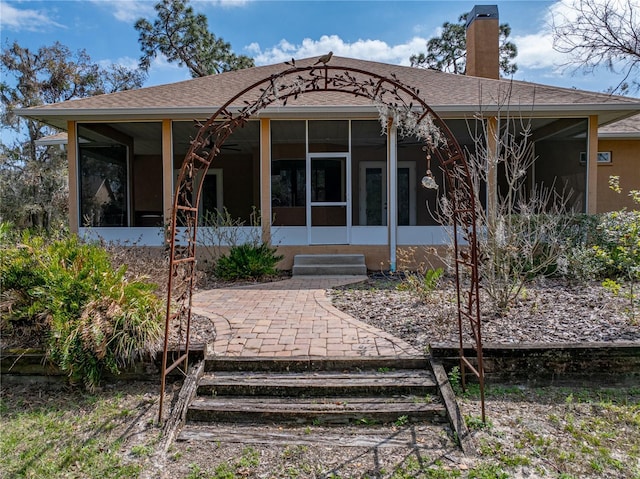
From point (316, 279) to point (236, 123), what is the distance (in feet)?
15.5

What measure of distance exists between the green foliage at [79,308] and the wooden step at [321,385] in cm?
75

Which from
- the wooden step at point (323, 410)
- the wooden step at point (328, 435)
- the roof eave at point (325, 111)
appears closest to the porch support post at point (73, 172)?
the roof eave at point (325, 111)

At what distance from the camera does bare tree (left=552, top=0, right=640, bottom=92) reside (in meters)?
9.52

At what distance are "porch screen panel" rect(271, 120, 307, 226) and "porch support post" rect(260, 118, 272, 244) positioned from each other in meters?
0.17

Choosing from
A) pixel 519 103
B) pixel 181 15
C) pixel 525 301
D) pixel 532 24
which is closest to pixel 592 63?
pixel 532 24

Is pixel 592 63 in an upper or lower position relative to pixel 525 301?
upper

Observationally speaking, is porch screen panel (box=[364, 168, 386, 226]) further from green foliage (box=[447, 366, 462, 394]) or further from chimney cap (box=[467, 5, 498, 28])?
green foliage (box=[447, 366, 462, 394])

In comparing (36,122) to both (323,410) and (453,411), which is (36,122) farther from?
(453,411)

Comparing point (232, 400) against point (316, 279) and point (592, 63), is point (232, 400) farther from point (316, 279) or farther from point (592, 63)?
point (592, 63)

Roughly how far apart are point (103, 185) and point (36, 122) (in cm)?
1002

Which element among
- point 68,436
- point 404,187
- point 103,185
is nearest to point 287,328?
point 68,436

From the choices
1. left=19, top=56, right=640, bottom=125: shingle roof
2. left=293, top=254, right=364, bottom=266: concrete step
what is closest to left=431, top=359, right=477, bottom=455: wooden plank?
left=293, top=254, right=364, bottom=266: concrete step

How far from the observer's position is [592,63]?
33.0 ft

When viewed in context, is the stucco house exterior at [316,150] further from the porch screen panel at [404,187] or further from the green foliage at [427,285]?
the green foliage at [427,285]
